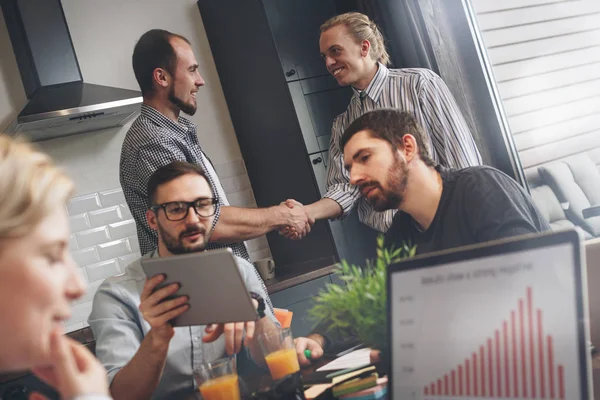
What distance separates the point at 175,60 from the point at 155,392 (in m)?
1.21

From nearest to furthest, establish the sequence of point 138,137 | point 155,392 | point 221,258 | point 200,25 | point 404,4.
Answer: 1. point 221,258
2. point 155,392
3. point 138,137
4. point 404,4
5. point 200,25

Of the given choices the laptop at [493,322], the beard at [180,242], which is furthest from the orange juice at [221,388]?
the beard at [180,242]

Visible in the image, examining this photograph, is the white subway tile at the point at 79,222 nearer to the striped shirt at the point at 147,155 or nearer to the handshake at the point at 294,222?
the striped shirt at the point at 147,155

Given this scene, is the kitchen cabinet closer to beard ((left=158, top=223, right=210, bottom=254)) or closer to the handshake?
the handshake

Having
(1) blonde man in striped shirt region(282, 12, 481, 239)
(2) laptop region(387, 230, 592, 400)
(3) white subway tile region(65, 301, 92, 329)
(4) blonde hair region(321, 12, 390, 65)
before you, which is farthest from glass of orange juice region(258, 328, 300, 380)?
(3) white subway tile region(65, 301, 92, 329)

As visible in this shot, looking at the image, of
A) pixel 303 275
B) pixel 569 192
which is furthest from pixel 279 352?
pixel 569 192

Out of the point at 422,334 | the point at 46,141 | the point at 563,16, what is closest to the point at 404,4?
the point at 563,16

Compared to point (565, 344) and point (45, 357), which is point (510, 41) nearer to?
point (565, 344)

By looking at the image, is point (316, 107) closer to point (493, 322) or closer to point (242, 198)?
point (242, 198)

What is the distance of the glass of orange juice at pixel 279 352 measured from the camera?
1.33 m

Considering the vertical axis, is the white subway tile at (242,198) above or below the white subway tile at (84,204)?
below

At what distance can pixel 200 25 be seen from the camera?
3.32m

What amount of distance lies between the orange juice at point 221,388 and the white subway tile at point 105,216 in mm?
1912

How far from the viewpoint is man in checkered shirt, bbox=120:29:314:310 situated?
91.6 inches
